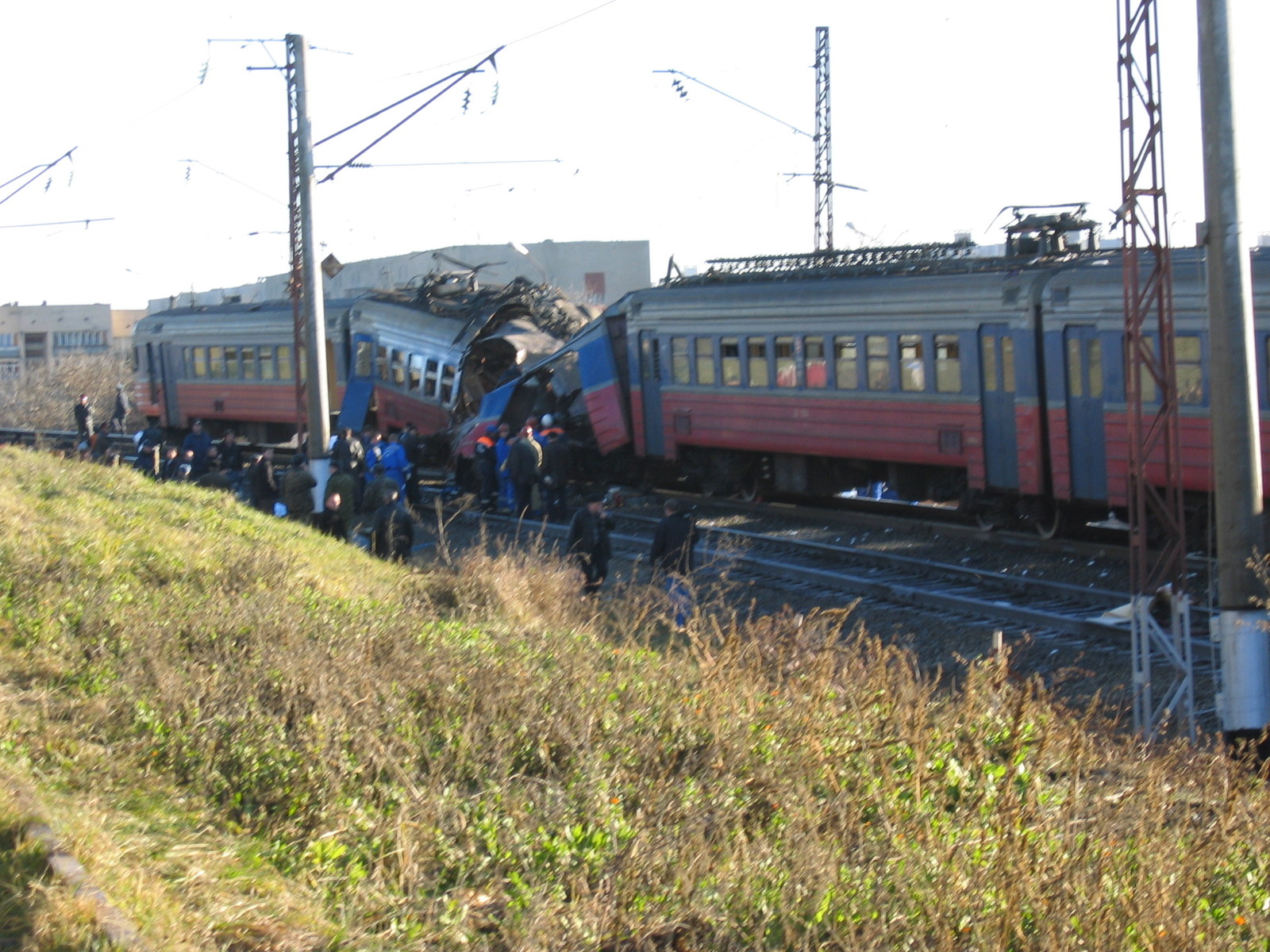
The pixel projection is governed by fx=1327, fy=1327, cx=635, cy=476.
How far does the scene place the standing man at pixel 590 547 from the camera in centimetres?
1258

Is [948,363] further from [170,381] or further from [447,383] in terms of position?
[170,381]

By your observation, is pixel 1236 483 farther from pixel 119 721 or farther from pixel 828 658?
pixel 119 721

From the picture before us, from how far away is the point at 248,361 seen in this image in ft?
97.1

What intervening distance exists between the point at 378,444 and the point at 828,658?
507 inches

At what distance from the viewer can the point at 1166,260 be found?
10.4 m

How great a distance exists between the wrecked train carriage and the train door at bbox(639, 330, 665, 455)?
298cm

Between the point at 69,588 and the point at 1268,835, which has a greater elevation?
the point at 69,588

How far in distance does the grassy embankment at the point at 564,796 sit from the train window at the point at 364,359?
1773 centimetres

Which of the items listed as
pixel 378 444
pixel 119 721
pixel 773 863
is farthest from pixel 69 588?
pixel 378 444

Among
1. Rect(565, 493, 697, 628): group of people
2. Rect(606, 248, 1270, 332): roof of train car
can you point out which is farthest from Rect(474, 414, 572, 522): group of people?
Rect(565, 493, 697, 628): group of people

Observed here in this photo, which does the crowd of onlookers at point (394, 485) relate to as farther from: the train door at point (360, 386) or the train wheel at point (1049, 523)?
the train wheel at point (1049, 523)

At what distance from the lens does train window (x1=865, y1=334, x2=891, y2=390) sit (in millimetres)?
17047

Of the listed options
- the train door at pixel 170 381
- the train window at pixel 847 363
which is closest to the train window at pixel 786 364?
the train window at pixel 847 363

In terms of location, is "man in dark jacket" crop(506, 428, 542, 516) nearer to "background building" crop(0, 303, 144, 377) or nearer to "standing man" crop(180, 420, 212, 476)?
"standing man" crop(180, 420, 212, 476)
